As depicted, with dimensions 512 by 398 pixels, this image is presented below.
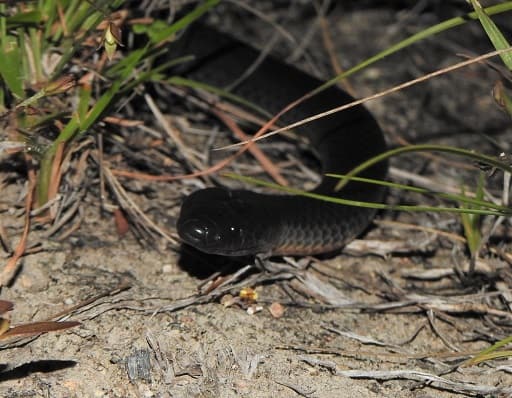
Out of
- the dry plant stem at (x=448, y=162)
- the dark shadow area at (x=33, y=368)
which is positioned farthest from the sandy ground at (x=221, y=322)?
the dry plant stem at (x=448, y=162)

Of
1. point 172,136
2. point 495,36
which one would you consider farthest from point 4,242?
point 495,36

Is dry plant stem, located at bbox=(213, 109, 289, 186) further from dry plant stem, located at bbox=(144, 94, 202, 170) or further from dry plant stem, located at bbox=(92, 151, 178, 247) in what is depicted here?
dry plant stem, located at bbox=(92, 151, 178, 247)

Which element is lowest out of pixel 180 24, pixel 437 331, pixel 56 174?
pixel 437 331

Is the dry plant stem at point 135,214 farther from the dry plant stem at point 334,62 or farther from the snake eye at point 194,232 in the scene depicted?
the dry plant stem at point 334,62

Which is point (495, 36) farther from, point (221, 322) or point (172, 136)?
point (172, 136)

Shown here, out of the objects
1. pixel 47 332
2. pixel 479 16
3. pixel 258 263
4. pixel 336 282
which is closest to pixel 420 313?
pixel 336 282

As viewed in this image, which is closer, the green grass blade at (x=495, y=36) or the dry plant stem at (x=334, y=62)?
the green grass blade at (x=495, y=36)
